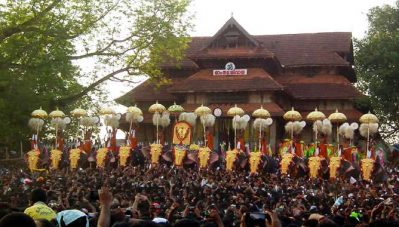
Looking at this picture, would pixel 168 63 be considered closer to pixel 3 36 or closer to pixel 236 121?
pixel 236 121

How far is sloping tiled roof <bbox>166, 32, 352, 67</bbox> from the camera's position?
39.6m

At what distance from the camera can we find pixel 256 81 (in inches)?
1444

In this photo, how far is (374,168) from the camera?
23.0 meters

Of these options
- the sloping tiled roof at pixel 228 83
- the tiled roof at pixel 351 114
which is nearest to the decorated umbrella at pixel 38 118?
the sloping tiled roof at pixel 228 83

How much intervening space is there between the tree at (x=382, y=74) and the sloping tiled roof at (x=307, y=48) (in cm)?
107

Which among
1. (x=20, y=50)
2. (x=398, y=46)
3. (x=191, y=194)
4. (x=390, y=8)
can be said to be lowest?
(x=191, y=194)

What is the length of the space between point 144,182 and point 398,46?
22.4 m

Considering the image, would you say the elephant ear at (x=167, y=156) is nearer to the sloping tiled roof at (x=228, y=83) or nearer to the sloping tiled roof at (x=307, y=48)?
the sloping tiled roof at (x=228, y=83)

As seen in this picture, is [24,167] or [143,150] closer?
[143,150]

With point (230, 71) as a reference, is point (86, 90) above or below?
below

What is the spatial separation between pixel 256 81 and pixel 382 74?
7188mm

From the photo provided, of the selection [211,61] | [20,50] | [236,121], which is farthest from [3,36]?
[211,61]

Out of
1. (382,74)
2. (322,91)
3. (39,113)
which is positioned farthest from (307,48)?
(39,113)

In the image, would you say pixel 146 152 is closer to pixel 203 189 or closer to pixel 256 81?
pixel 203 189
